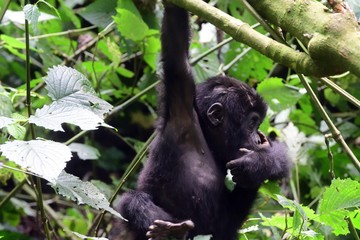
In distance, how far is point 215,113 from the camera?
2930 mm

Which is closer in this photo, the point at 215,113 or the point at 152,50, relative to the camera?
the point at 215,113

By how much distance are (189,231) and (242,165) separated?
1.07ft

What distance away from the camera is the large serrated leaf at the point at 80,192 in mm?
1854

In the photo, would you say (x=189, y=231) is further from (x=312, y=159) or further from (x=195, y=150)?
(x=312, y=159)

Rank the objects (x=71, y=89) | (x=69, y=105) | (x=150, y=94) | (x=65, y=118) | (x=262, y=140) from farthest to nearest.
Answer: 1. (x=150, y=94)
2. (x=262, y=140)
3. (x=71, y=89)
4. (x=69, y=105)
5. (x=65, y=118)

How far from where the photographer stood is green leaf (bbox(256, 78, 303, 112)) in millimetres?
3365

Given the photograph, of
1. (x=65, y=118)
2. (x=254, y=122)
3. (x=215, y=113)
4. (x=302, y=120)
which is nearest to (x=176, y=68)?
(x=215, y=113)

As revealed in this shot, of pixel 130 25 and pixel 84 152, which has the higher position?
pixel 130 25

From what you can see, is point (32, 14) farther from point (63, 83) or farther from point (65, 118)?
point (65, 118)

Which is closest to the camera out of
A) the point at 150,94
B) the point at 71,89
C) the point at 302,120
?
the point at 71,89

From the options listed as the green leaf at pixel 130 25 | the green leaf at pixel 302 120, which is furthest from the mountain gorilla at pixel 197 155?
the green leaf at pixel 302 120

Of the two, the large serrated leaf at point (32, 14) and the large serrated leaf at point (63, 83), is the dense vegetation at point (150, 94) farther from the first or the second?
the large serrated leaf at point (32, 14)

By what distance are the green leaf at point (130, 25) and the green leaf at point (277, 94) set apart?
636 mm

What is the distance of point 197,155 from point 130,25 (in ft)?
2.60
